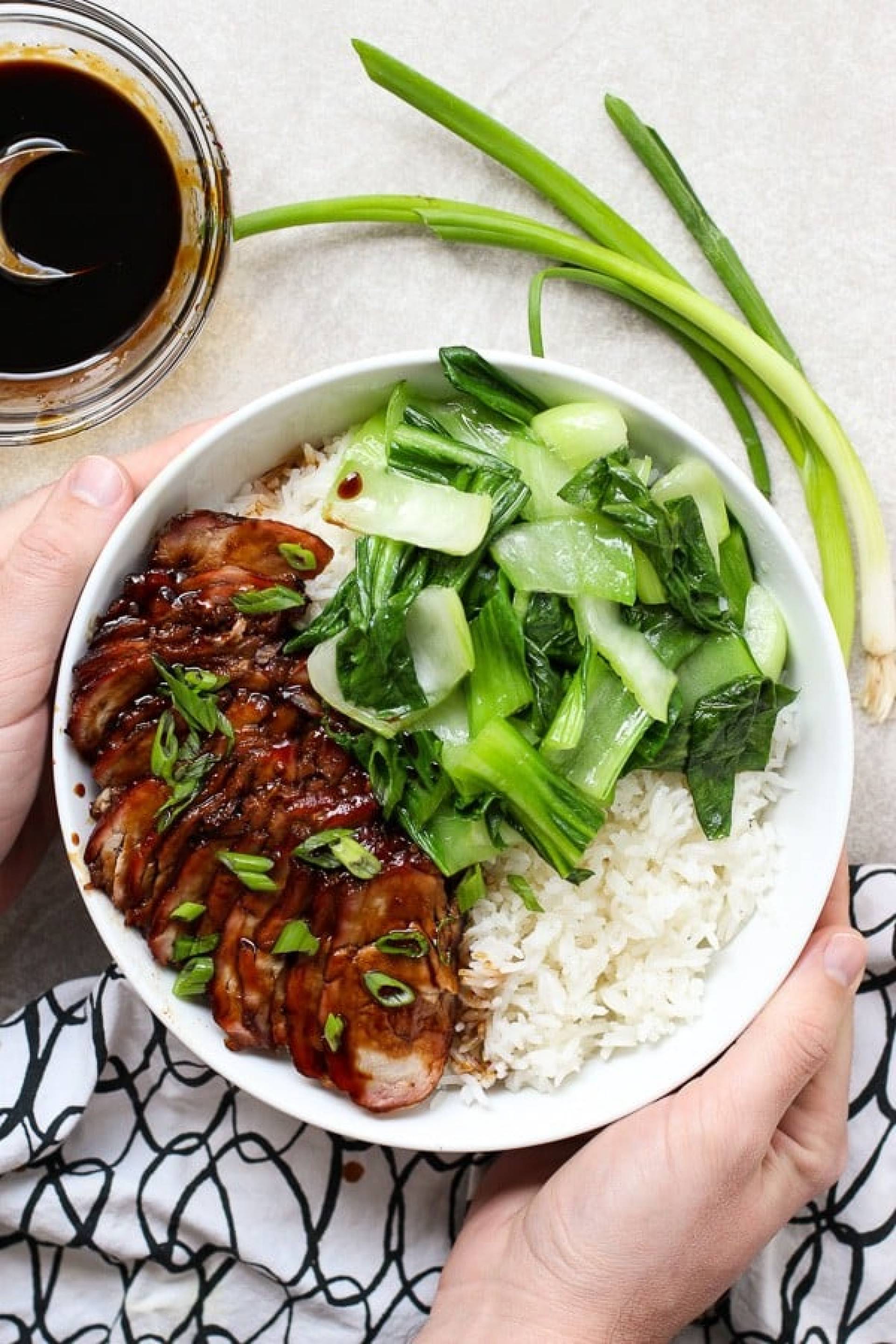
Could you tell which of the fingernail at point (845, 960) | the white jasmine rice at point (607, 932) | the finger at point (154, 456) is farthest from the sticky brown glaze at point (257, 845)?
the fingernail at point (845, 960)

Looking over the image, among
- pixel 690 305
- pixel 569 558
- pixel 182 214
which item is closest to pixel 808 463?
pixel 690 305

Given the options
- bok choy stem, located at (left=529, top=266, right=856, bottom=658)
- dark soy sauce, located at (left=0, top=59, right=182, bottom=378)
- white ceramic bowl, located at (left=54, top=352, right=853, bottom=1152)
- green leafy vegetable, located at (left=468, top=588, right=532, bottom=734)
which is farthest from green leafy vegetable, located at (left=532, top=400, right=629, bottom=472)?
dark soy sauce, located at (left=0, top=59, right=182, bottom=378)

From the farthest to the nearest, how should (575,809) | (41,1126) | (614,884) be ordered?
1. (41,1126)
2. (614,884)
3. (575,809)

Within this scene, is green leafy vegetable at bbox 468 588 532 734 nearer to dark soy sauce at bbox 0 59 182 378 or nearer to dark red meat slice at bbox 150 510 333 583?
dark red meat slice at bbox 150 510 333 583

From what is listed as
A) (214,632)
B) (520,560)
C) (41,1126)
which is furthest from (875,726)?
(41,1126)

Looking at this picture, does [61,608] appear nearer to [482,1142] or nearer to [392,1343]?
[482,1142]
